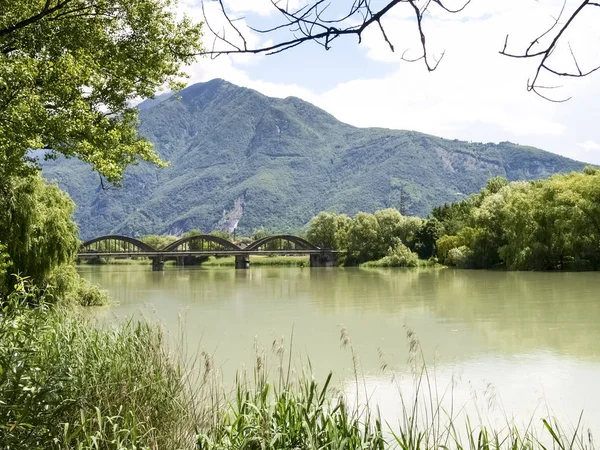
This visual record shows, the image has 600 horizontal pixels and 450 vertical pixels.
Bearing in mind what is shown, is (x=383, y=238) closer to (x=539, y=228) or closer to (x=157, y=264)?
(x=539, y=228)

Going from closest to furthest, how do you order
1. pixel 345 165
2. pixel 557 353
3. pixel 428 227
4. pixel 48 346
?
pixel 48 346
pixel 557 353
pixel 428 227
pixel 345 165

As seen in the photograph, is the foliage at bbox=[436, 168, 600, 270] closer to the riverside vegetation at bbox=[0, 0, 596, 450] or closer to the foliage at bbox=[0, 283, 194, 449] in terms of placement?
the riverside vegetation at bbox=[0, 0, 596, 450]

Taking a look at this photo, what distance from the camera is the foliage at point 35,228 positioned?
44.3 feet

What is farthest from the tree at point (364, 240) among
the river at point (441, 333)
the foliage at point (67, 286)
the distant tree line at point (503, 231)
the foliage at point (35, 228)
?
the foliage at point (35, 228)

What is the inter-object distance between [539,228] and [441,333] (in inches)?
895

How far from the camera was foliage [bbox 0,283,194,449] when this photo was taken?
3.48 m

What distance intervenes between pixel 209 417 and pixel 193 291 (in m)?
24.6

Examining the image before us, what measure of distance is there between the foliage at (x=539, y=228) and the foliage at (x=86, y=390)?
3029cm

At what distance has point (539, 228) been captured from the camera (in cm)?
3378

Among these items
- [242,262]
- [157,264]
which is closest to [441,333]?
[157,264]

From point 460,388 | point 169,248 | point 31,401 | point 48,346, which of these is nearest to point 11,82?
point 48,346

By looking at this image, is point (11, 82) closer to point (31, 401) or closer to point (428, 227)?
point (31, 401)

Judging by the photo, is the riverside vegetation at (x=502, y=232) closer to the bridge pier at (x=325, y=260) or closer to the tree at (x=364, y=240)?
the tree at (x=364, y=240)

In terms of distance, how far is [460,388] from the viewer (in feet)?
25.9
